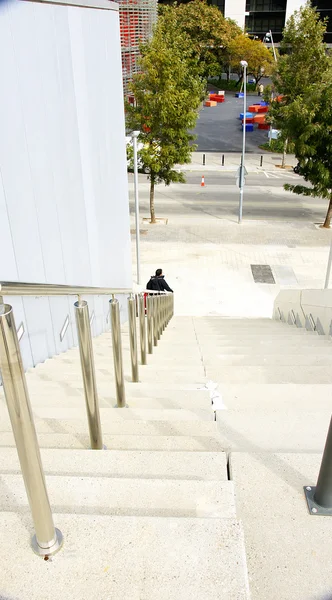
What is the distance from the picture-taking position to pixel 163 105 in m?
15.7

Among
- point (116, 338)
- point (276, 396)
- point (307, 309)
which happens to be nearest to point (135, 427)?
point (116, 338)

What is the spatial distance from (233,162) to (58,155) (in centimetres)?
2054

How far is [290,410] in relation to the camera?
3.79m

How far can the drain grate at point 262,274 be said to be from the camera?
13727mm

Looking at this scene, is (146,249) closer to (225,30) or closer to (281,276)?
(281,276)

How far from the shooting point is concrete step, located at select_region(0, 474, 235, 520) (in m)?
2.01

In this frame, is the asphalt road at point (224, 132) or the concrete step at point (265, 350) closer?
the concrete step at point (265, 350)

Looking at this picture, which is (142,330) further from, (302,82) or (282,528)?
(302,82)

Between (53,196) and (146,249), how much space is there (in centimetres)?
906

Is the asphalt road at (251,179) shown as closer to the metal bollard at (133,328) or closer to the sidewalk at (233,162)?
the sidewalk at (233,162)

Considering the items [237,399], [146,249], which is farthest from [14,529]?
[146,249]

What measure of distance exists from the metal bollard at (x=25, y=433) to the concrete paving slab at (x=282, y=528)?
0.85 m

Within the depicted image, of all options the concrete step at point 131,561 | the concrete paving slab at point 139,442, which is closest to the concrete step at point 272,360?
the concrete paving slab at point 139,442

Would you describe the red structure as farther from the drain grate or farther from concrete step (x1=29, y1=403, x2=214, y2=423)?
concrete step (x1=29, y1=403, x2=214, y2=423)
